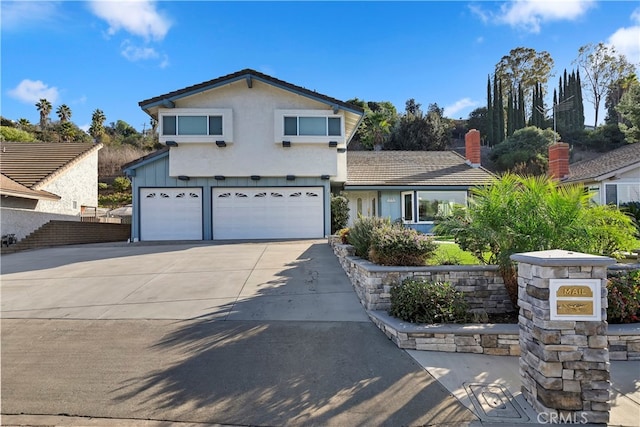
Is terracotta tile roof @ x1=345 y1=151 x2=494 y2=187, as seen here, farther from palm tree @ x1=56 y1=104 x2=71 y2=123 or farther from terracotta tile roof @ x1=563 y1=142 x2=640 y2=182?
palm tree @ x1=56 y1=104 x2=71 y2=123

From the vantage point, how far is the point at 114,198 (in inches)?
1139

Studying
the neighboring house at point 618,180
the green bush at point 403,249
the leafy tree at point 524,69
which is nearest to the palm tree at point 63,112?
the green bush at point 403,249

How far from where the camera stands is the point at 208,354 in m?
4.59

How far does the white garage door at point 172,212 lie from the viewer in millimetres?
15859

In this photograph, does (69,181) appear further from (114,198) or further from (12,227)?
(114,198)

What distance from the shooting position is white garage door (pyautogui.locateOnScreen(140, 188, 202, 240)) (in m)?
15.9

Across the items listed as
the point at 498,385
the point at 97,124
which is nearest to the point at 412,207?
the point at 498,385

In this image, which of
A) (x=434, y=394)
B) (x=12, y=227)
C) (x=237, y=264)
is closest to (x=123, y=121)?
(x=12, y=227)

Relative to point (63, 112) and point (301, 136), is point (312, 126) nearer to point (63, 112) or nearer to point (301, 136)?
point (301, 136)

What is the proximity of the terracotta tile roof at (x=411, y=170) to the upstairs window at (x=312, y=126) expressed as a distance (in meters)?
3.12

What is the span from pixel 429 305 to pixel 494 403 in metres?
1.83

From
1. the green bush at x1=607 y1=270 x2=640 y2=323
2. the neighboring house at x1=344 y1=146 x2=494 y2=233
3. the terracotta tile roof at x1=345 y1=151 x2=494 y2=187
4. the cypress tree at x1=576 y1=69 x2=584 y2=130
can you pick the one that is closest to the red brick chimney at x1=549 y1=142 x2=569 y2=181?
the terracotta tile roof at x1=345 y1=151 x2=494 y2=187

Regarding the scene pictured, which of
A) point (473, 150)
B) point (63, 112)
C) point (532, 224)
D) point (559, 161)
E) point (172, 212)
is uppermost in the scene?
point (63, 112)

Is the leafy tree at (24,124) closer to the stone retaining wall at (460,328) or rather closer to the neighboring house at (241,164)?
the neighboring house at (241,164)
